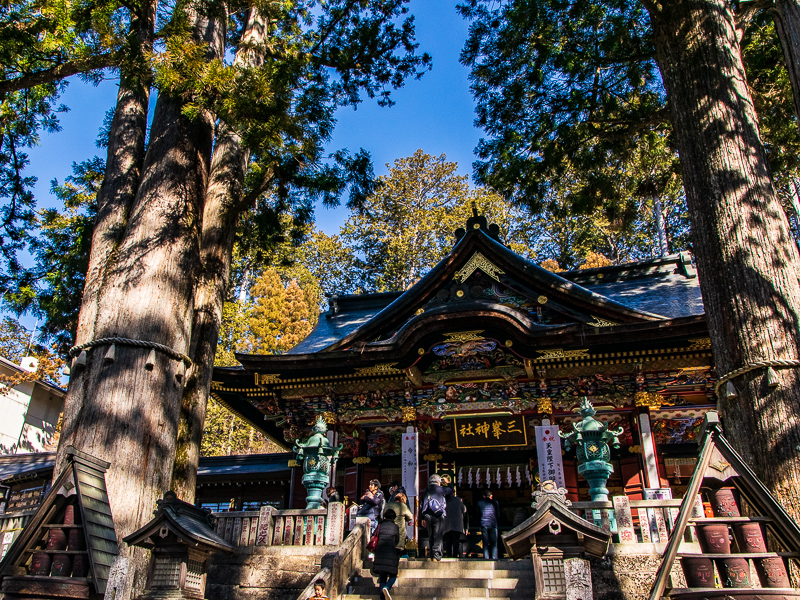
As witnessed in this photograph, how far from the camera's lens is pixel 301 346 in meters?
13.7

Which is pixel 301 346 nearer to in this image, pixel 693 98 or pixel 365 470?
pixel 365 470

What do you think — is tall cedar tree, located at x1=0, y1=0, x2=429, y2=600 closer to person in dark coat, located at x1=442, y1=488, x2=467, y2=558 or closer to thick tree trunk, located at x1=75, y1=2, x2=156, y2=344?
thick tree trunk, located at x1=75, y1=2, x2=156, y2=344

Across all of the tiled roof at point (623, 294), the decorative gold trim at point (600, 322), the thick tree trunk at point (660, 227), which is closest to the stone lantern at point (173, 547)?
the tiled roof at point (623, 294)

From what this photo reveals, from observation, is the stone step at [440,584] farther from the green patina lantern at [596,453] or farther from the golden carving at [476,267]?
the golden carving at [476,267]

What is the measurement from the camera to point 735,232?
540 centimetres

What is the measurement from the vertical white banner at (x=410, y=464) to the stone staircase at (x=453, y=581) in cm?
261

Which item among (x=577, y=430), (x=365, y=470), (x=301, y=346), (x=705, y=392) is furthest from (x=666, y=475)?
(x=301, y=346)

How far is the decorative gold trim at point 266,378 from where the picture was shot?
1118 centimetres

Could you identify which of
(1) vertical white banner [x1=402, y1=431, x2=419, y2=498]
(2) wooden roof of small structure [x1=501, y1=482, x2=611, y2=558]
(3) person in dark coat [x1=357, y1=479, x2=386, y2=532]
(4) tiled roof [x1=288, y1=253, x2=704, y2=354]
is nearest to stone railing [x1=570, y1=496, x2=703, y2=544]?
(2) wooden roof of small structure [x1=501, y1=482, x2=611, y2=558]

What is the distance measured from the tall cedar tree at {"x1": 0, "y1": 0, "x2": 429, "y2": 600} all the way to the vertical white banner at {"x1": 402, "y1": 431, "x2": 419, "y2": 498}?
15.7 feet

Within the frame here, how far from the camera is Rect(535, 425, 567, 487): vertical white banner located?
9.78 metres

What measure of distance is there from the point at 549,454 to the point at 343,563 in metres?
4.48

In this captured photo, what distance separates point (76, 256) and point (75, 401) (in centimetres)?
345

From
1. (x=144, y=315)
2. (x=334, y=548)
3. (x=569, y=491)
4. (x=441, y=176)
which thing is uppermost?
(x=441, y=176)
